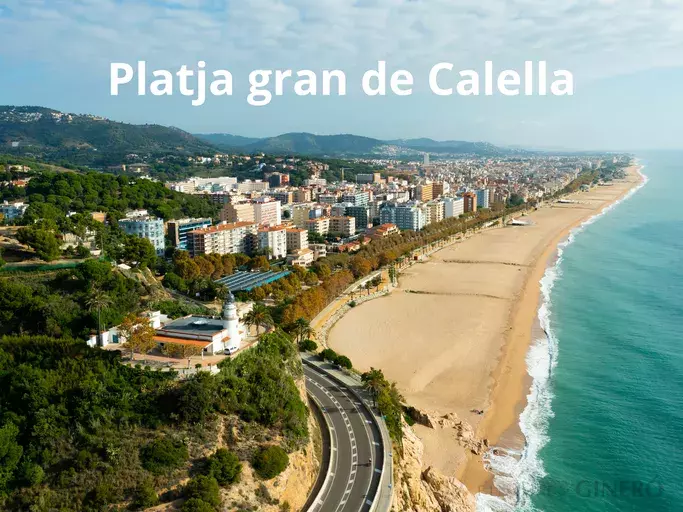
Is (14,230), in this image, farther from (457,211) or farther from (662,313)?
(457,211)

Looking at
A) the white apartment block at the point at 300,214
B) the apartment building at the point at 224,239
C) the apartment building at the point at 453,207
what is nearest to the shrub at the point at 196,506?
the apartment building at the point at 224,239

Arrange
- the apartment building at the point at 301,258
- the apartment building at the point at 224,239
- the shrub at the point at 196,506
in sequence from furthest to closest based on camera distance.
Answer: the apartment building at the point at 301,258 → the apartment building at the point at 224,239 → the shrub at the point at 196,506

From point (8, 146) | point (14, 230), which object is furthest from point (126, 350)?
point (8, 146)

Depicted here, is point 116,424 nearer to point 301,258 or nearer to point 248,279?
point 248,279

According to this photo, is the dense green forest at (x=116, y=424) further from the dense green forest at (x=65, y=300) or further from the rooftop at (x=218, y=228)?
the rooftop at (x=218, y=228)

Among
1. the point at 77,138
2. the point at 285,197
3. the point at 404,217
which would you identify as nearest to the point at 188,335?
the point at 404,217

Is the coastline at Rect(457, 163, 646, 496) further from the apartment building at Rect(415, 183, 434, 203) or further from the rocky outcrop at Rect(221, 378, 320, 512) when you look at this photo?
the apartment building at Rect(415, 183, 434, 203)
